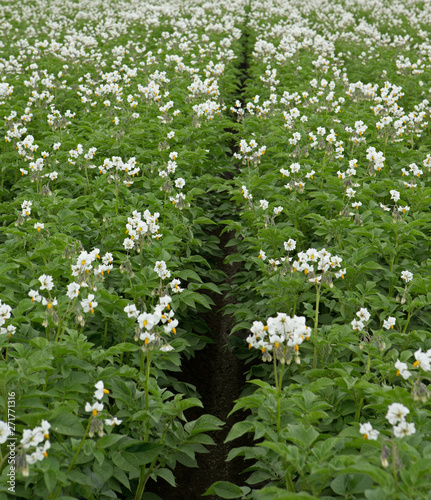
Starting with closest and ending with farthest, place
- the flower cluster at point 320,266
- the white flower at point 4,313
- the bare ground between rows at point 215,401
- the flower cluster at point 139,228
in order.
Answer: the white flower at point 4,313 → the flower cluster at point 320,266 → the bare ground between rows at point 215,401 → the flower cluster at point 139,228

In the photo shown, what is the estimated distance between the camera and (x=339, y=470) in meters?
2.42

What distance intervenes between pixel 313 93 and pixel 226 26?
775cm

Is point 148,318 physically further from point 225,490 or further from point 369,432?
point 369,432

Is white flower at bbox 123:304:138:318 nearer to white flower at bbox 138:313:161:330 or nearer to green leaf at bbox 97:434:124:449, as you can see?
white flower at bbox 138:313:161:330

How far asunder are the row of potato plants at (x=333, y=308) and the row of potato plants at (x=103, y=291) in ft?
1.57

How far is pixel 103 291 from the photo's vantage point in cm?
383

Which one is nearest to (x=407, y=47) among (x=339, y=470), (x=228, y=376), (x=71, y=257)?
(x=228, y=376)

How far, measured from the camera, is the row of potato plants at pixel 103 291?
2834 mm

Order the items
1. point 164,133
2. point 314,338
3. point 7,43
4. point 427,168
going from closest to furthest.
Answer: point 314,338 < point 427,168 < point 164,133 < point 7,43

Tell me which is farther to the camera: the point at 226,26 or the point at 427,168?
the point at 226,26

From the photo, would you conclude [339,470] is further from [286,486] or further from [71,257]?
[71,257]

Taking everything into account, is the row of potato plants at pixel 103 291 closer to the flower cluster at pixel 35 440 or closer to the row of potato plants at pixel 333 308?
the flower cluster at pixel 35 440

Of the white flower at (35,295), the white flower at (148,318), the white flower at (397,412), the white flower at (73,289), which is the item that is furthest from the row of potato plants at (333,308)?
the white flower at (35,295)

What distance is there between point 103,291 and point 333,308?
1.99 metres
